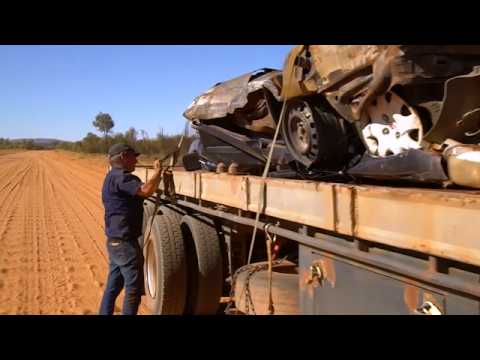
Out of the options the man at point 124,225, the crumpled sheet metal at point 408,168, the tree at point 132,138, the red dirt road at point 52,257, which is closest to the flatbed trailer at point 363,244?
the crumpled sheet metal at point 408,168

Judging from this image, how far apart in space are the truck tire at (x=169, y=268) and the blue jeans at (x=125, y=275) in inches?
9.3

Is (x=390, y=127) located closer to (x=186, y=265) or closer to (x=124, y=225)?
(x=186, y=265)

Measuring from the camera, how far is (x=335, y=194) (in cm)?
272

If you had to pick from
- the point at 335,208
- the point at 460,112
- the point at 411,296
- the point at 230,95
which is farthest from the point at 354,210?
the point at 230,95

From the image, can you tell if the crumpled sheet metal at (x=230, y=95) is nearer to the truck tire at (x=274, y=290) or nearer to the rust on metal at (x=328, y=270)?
the truck tire at (x=274, y=290)

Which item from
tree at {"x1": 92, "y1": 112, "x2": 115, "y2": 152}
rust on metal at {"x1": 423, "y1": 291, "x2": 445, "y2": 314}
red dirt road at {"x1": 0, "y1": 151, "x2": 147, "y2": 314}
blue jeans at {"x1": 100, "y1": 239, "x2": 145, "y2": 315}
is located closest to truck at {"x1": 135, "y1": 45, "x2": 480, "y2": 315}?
rust on metal at {"x1": 423, "y1": 291, "x2": 445, "y2": 314}

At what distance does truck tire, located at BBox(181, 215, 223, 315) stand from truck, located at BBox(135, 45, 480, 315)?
1cm

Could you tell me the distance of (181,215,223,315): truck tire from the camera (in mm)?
5016

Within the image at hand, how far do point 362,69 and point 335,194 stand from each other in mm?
1292

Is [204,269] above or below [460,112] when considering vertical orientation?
below

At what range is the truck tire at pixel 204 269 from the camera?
5.02 metres

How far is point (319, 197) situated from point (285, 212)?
45 centimetres

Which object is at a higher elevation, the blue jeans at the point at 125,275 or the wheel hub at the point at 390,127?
the wheel hub at the point at 390,127
